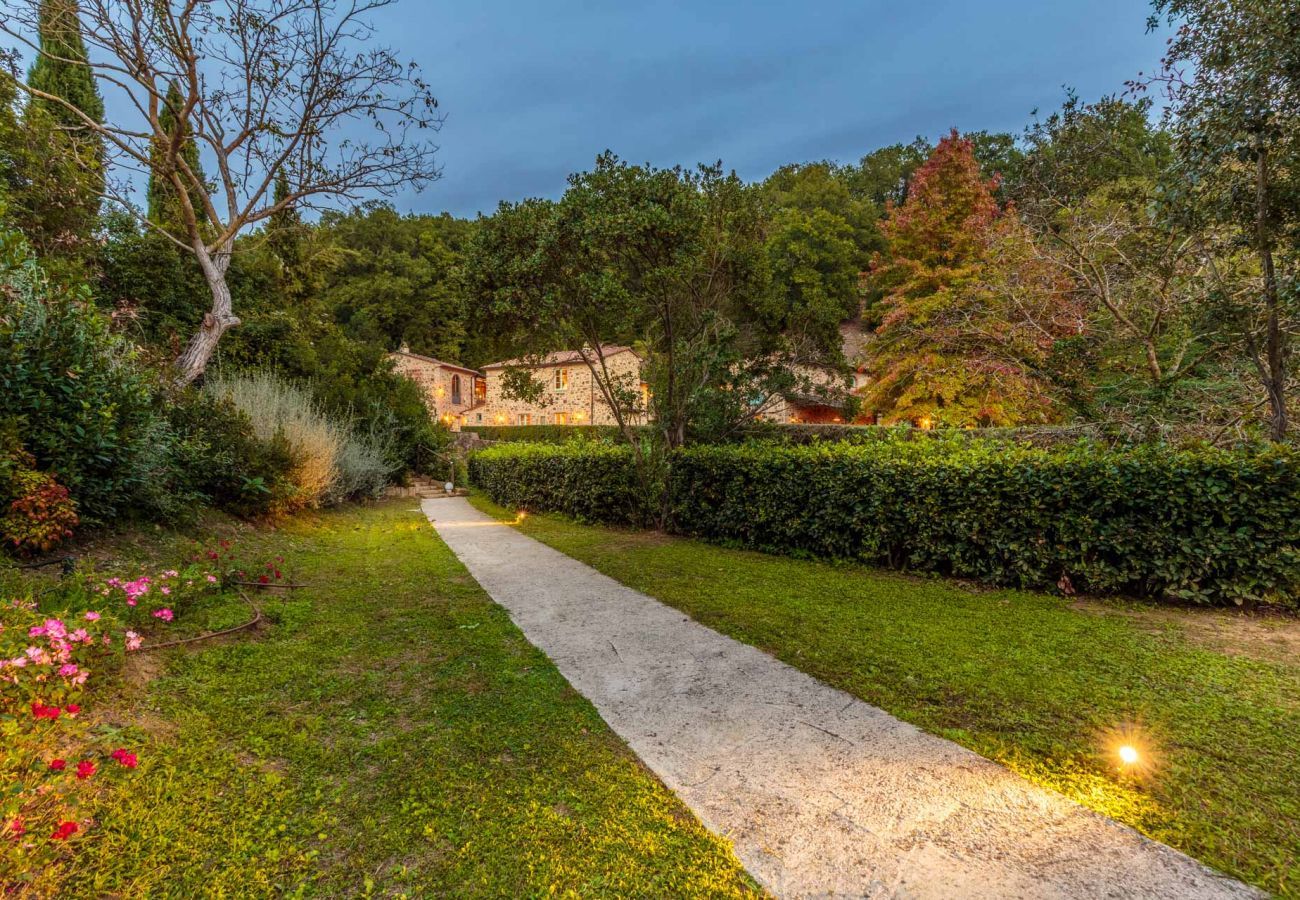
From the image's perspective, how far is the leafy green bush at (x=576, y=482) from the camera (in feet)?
28.5

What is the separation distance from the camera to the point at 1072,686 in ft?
9.09

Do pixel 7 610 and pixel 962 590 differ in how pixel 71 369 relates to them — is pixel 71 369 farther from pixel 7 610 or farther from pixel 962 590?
pixel 962 590

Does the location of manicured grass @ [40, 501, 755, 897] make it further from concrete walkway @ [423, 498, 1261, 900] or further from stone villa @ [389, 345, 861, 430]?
stone villa @ [389, 345, 861, 430]

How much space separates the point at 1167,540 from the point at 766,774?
14.3 feet

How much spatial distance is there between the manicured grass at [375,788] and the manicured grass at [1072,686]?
1.50 m

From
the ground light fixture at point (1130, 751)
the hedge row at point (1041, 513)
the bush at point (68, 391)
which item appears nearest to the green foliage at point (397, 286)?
the bush at point (68, 391)

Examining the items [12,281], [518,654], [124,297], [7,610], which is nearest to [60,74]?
[124,297]

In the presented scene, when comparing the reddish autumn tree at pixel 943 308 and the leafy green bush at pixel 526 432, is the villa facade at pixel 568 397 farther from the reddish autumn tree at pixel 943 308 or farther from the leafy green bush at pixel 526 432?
the reddish autumn tree at pixel 943 308

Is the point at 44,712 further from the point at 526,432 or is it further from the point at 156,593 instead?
the point at 526,432

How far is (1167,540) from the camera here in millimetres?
4113

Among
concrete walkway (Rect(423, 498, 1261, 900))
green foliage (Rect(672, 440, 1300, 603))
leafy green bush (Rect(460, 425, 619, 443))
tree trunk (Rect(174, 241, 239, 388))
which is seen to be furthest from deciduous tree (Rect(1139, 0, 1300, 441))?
leafy green bush (Rect(460, 425, 619, 443))

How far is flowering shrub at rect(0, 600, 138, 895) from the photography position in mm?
1380

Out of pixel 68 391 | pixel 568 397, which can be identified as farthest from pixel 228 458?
pixel 568 397

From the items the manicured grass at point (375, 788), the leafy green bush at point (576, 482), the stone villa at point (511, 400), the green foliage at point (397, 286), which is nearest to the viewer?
the manicured grass at point (375, 788)
